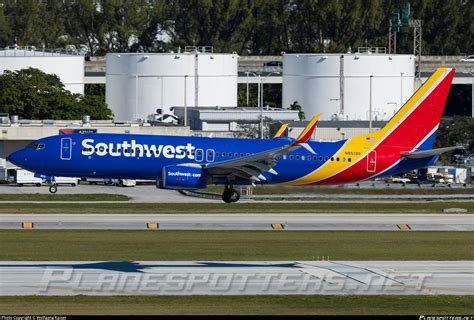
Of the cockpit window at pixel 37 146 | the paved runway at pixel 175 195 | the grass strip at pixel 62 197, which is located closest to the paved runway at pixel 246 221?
the cockpit window at pixel 37 146

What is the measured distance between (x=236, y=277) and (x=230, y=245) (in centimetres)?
1215

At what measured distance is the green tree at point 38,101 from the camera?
148 m

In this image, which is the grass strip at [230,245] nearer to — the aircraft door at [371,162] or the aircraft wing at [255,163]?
the aircraft wing at [255,163]

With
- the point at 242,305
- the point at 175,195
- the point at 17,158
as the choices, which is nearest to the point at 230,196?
the point at 17,158

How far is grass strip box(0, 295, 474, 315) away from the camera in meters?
47.4

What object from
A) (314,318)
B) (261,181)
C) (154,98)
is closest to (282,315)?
(314,318)

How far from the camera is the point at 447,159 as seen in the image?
141 m

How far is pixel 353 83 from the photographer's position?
164m

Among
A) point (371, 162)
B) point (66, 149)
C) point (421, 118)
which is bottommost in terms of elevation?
point (371, 162)

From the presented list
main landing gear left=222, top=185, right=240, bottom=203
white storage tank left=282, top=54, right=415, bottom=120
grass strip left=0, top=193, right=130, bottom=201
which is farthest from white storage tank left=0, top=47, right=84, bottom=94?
main landing gear left=222, top=185, right=240, bottom=203

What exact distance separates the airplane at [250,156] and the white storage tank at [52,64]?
88559 mm

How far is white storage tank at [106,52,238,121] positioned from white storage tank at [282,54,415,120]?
1238 centimetres

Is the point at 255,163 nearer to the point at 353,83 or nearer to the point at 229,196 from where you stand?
the point at 229,196

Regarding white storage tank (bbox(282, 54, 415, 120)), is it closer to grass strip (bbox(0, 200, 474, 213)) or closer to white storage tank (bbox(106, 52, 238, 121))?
white storage tank (bbox(106, 52, 238, 121))
